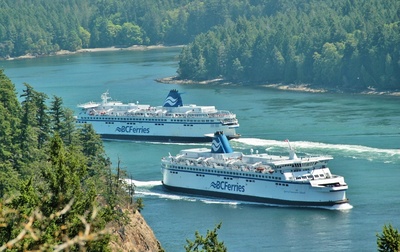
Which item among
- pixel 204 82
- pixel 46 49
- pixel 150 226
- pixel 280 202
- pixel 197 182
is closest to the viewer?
pixel 150 226

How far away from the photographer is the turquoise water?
2071 inches

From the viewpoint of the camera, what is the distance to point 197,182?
66062 millimetres

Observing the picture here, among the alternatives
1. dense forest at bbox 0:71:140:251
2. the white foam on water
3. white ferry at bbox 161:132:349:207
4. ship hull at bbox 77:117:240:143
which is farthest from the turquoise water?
dense forest at bbox 0:71:140:251

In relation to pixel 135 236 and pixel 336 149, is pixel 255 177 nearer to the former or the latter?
pixel 336 149

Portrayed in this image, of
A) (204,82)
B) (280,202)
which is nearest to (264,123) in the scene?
(280,202)

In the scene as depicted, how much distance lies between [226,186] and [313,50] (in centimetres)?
6833

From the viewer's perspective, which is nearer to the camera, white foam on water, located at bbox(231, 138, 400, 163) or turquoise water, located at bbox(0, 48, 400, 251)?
turquoise water, located at bbox(0, 48, 400, 251)

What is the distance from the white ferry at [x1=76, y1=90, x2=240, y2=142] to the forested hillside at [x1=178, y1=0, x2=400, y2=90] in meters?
31.4

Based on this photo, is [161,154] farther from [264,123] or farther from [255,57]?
[255,57]

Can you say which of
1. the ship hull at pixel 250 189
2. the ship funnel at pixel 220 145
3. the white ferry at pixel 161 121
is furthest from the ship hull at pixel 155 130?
the ship hull at pixel 250 189

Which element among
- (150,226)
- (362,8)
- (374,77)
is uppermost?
(362,8)

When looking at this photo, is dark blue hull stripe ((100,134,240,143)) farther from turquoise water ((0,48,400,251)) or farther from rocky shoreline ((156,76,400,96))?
rocky shoreline ((156,76,400,96))

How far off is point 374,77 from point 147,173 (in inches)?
2079

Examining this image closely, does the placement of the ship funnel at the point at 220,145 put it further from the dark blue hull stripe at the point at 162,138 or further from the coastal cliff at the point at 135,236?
the dark blue hull stripe at the point at 162,138
